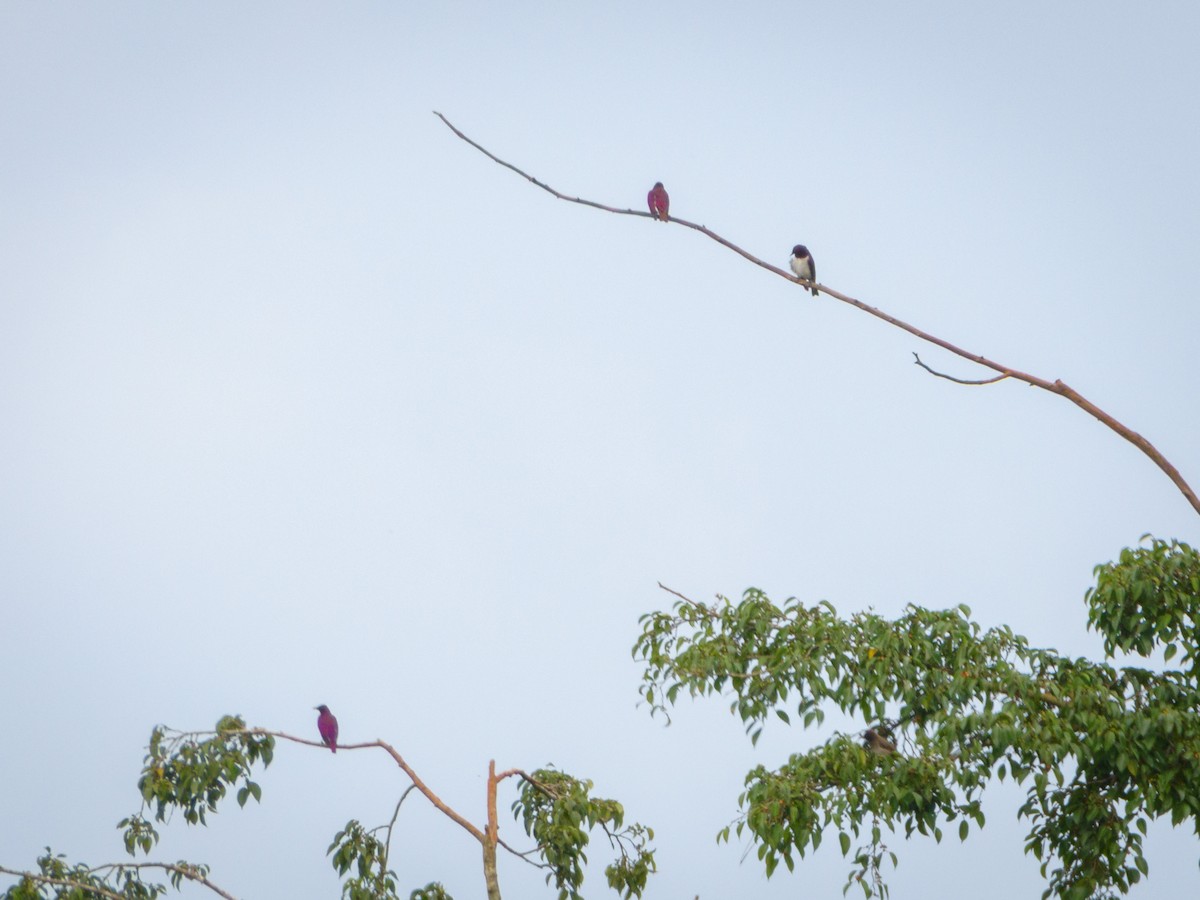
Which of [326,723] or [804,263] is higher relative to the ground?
[804,263]

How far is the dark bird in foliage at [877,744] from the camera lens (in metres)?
6.08

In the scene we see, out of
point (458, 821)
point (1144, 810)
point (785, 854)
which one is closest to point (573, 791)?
point (458, 821)

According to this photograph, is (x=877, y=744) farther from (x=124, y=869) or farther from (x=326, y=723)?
(x=326, y=723)

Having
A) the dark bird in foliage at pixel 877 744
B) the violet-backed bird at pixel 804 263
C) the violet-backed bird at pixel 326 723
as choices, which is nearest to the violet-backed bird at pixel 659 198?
the violet-backed bird at pixel 804 263

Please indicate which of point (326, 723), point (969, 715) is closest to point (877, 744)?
point (969, 715)

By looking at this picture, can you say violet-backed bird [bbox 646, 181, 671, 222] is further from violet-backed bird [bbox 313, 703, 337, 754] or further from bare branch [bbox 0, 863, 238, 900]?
bare branch [bbox 0, 863, 238, 900]

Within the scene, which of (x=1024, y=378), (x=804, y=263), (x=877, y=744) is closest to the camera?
(x=1024, y=378)

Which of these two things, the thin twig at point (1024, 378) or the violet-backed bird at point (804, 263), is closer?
the thin twig at point (1024, 378)

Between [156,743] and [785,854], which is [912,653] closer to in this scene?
[785,854]

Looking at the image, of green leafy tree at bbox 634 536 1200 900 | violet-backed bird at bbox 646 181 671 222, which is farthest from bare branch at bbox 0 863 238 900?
violet-backed bird at bbox 646 181 671 222

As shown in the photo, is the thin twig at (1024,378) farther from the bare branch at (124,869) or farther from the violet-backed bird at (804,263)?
the violet-backed bird at (804,263)

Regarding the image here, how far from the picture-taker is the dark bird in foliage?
608 cm

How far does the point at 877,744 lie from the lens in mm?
6379

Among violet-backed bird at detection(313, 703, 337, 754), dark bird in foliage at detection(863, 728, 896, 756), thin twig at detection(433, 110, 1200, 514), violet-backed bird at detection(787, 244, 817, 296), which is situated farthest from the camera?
violet-backed bird at detection(787, 244, 817, 296)
